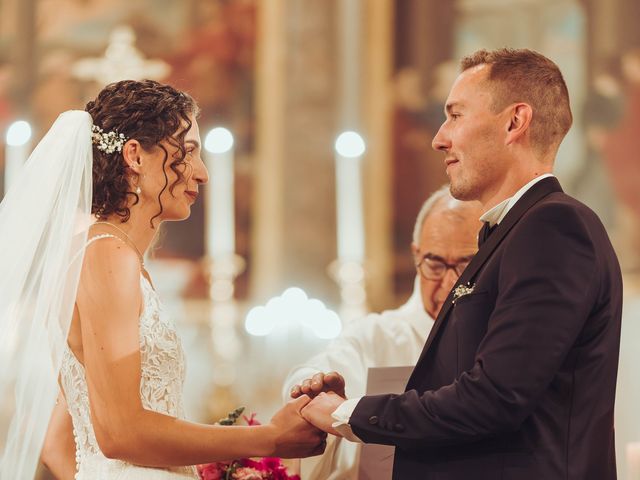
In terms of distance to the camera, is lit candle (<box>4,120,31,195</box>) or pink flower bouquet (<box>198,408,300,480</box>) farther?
lit candle (<box>4,120,31,195</box>)

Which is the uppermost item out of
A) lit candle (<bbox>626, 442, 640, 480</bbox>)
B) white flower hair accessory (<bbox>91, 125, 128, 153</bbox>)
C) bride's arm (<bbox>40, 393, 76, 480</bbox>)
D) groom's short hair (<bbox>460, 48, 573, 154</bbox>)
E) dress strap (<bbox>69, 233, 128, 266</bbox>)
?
groom's short hair (<bbox>460, 48, 573, 154</bbox>)

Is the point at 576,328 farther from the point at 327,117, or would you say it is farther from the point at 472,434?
the point at 327,117

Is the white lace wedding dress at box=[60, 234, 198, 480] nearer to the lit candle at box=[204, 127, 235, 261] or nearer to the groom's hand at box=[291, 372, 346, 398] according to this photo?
the groom's hand at box=[291, 372, 346, 398]

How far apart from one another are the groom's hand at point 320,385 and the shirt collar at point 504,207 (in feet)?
2.68

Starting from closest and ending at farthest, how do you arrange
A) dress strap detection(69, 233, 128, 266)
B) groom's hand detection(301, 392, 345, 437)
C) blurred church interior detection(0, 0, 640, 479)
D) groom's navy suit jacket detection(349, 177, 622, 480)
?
groom's navy suit jacket detection(349, 177, 622, 480), dress strap detection(69, 233, 128, 266), groom's hand detection(301, 392, 345, 437), blurred church interior detection(0, 0, 640, 479)

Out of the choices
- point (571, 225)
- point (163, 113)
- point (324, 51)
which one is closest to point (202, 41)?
point (324, 51)

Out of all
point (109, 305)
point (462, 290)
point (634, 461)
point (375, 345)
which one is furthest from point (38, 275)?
point (634, 461)

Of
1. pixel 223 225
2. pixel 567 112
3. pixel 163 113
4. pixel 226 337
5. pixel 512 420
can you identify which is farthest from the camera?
pixel 226 337

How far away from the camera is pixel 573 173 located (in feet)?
27.7

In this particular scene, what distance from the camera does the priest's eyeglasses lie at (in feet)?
13.9

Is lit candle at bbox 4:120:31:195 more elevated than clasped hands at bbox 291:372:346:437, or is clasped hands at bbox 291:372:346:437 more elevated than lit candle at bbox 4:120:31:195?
lit candle at bbox 4:120:31:195

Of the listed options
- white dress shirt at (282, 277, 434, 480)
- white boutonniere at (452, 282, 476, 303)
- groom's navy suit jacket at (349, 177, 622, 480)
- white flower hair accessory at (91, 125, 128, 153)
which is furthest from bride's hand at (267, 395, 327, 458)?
white flower hair accessory at (91, 125, 128, 153)

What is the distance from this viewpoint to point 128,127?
3285 mm

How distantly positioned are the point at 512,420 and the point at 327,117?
672 cm
